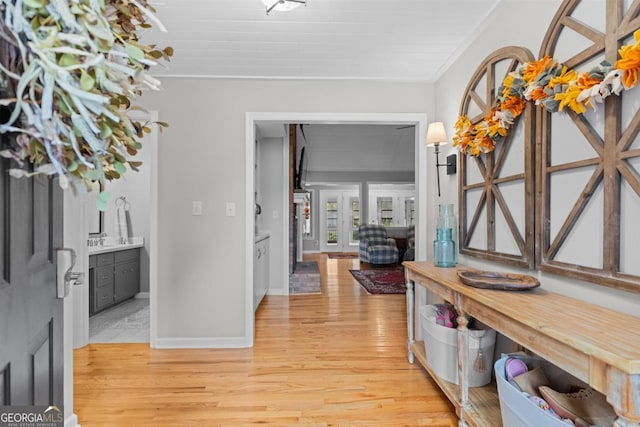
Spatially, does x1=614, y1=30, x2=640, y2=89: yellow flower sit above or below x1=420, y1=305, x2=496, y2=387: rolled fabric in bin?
above

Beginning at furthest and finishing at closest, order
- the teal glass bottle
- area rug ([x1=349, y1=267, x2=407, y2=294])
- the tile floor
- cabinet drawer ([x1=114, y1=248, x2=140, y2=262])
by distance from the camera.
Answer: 1. area rug ([x1=349, y1=267, x2=407, y2=294])
2. cabinet drawer ([x1=114, y1=248, x2=140, y2=262])
3. the tile floor
4. the teal glass bottle

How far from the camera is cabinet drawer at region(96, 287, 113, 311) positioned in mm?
3814

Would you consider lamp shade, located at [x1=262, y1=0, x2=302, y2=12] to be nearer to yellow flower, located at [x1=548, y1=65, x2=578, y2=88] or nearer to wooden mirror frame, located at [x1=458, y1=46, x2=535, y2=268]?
wooden mirror frame, located at [x1=458, y1=46, x2=535, y2=268]

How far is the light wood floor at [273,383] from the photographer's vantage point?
6.46 feet

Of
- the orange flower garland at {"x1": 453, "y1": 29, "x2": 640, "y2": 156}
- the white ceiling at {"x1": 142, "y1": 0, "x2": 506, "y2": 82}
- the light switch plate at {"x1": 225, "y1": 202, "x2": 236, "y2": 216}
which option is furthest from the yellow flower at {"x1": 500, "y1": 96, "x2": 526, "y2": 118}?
the light switch plate at {"x1": 225, "y1": 202, "x2": 236, "y2": 216}

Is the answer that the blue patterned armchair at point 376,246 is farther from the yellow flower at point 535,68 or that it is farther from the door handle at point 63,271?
the door handle at point 63,271

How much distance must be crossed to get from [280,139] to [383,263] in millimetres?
3780

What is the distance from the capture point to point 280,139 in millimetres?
5059

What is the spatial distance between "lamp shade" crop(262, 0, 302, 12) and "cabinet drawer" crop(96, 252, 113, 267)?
10.8ft

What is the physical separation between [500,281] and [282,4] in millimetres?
1858

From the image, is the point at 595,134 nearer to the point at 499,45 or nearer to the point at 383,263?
the point at 499,45

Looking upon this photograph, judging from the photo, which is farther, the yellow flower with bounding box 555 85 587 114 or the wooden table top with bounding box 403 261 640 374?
the yellow flower with bounding box 555 85 587 114

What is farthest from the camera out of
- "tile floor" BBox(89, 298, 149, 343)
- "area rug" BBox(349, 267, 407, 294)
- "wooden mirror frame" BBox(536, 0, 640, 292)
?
"area rug" BBox(349, 267, 407, 294)

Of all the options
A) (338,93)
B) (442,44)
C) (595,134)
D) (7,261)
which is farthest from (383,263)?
(7,261)
